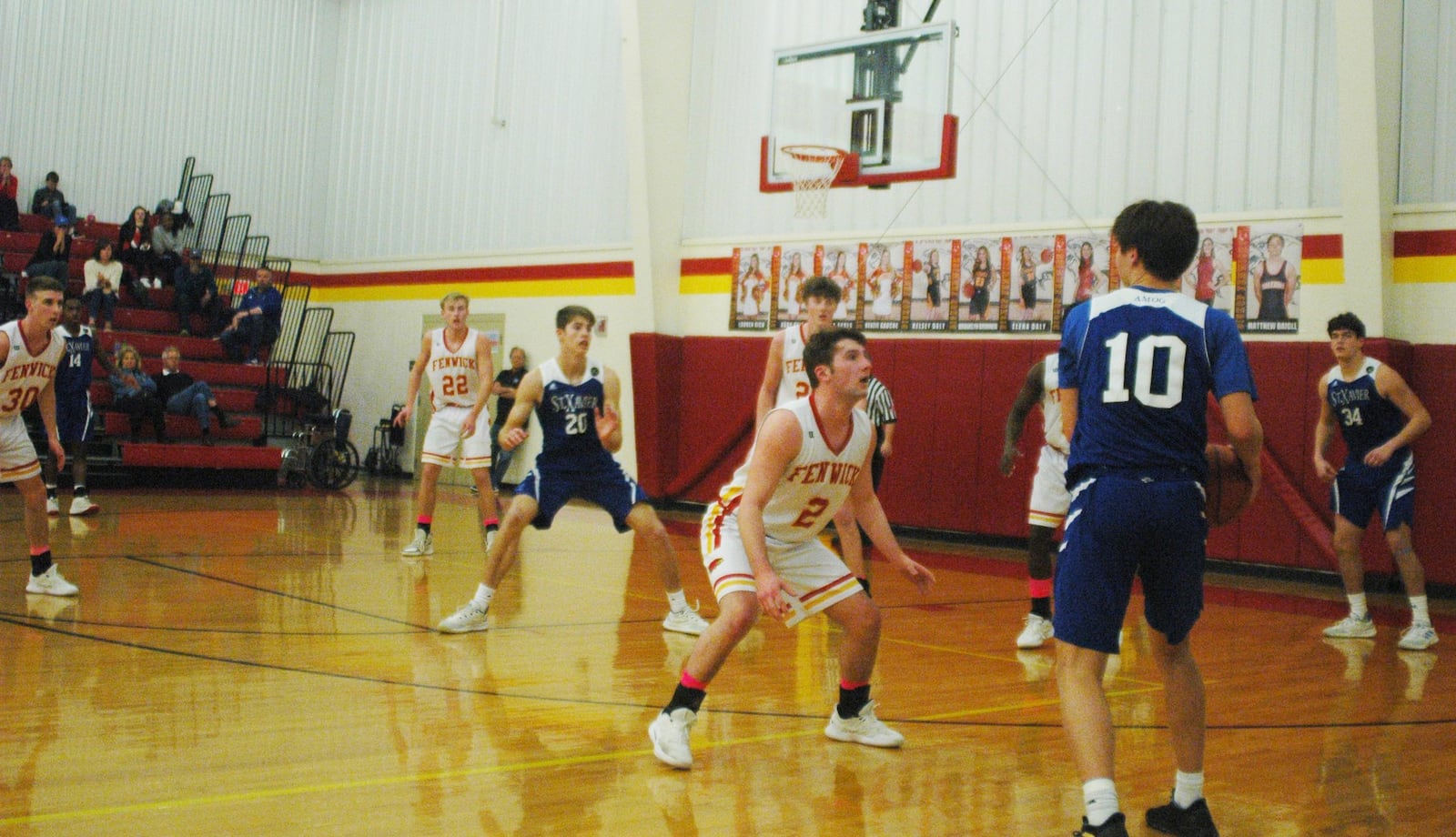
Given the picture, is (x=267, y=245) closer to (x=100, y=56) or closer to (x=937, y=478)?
(x=100, y=56)

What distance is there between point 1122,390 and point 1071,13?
32.7 ft

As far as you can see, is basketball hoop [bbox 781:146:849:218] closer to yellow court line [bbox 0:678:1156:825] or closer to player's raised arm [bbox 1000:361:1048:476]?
player's raised arm [bbox 1000:361:1048:476]

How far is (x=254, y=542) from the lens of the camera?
32.0 feet

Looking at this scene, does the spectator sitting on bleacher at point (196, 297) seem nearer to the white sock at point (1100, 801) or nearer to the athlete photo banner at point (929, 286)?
the athlete photo banner at point (929, 286)

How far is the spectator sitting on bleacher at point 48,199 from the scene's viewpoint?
16.7 metres

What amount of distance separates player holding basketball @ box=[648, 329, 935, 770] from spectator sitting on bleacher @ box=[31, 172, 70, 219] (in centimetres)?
1512

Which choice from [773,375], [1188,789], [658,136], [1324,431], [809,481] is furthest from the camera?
[658,136]

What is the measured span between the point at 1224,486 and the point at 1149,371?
0.43 metres

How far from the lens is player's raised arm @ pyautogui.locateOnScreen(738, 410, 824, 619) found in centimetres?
405

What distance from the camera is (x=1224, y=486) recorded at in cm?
348

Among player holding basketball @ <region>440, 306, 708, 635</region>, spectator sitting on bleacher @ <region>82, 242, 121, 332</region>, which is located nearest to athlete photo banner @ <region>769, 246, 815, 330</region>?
player holding basketball @ <region>440, 306, 708, 635</region>

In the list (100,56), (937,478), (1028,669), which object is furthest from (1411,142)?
(100,56)

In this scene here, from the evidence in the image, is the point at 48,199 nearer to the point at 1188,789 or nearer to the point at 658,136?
the point at 658,136

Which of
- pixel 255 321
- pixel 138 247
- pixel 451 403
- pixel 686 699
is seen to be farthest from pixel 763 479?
pixel 138 247
